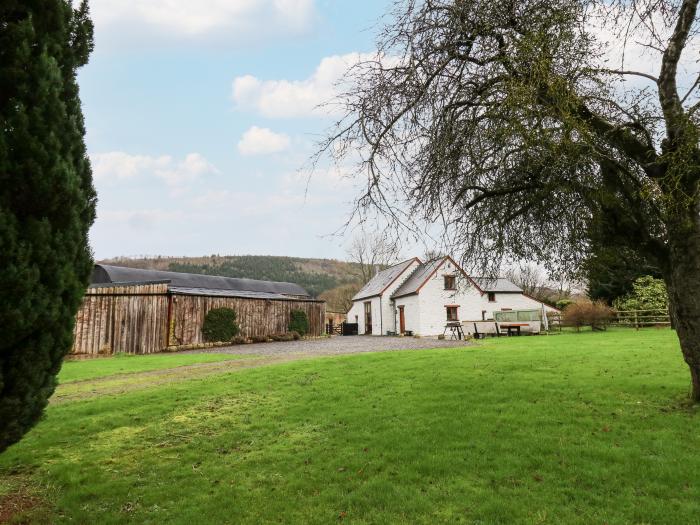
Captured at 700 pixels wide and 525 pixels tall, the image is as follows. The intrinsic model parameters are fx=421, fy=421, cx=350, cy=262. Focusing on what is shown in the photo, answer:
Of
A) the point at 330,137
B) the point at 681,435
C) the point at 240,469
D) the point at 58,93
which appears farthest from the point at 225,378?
the point at 681,435

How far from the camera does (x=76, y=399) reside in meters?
9.84

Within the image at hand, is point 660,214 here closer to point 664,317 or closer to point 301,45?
point 301,45

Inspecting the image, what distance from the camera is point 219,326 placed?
26.2 metres

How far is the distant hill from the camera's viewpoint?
79.0m

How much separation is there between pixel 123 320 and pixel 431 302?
68.3ft

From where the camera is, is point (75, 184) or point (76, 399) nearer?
point (75, 184)

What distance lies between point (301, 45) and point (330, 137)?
9.42ft

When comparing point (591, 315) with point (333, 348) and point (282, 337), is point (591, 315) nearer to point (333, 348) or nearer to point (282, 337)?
point (333, 348)

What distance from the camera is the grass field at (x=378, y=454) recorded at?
4.19 metres

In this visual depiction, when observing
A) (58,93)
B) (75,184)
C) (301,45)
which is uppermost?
(301,45)

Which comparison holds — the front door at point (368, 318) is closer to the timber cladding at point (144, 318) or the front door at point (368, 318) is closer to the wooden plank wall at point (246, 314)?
the wooden plank wall at point (246, 314)

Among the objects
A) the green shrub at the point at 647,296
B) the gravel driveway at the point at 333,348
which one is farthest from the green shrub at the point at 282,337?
the green shrub at the point at 647,296

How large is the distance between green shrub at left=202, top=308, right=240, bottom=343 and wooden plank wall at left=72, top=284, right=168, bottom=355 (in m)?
2.59

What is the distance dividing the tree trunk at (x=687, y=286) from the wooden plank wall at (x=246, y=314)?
23511 millimetres
